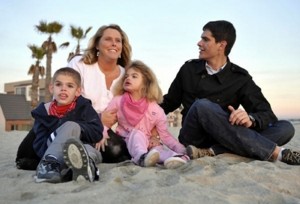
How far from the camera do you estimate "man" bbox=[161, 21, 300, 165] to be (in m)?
3.58

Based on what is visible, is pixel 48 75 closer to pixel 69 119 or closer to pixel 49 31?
pixel 49 31

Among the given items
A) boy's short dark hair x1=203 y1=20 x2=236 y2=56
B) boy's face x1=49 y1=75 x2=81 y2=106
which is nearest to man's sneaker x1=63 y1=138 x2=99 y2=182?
boy's face x1=49 y1=75 x2=81 y2=106

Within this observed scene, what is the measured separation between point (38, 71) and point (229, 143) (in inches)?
973

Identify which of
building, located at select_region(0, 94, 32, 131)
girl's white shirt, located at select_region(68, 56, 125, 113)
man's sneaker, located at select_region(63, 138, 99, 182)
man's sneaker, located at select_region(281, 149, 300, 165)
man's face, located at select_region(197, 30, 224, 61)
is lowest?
building, located at select_region(0, 94, 32, 131)

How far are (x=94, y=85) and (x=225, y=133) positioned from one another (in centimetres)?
146

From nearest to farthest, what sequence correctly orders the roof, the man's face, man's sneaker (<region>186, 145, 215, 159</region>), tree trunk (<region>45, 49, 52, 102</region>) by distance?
man's sneaker (<region>186, 145, 215, 159</region>) → the man's face → tree trunk (<region>45, 49, 52, 102</region>) → the roof

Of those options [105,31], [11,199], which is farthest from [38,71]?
[11,199]

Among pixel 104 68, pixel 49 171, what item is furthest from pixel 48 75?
pixel 49 171

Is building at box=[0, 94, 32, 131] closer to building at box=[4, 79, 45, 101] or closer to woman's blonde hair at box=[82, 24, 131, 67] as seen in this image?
building at box=[4, 79, 45, 101]

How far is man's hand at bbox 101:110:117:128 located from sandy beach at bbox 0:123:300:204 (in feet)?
2.62

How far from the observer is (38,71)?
1053 inches

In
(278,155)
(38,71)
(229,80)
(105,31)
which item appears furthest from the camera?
(38,71)

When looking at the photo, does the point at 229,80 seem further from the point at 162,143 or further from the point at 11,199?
the point at 11,199

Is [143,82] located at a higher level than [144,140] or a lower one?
higher
